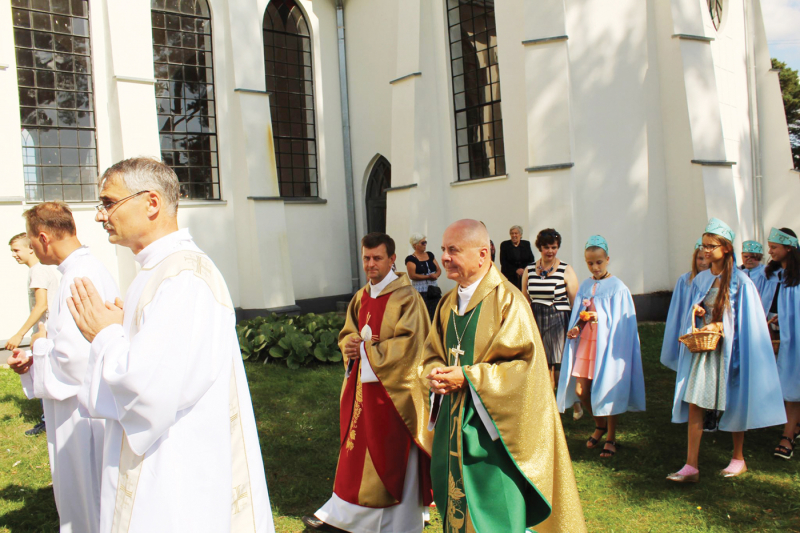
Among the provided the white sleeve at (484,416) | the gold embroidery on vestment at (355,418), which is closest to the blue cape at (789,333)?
the white sleeve at (484,416)

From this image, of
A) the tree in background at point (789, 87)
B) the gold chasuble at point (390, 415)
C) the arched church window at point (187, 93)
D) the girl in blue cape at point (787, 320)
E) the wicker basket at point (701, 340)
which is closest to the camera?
the gold chasuble at point (390, 415)

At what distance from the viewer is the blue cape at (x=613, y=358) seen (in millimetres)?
5629

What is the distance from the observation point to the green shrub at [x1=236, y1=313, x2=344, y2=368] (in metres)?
9.74

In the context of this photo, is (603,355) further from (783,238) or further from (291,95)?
(291,95)

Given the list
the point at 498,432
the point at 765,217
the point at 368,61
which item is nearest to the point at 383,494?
the point at 498,432

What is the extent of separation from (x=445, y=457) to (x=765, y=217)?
15239 millimetres

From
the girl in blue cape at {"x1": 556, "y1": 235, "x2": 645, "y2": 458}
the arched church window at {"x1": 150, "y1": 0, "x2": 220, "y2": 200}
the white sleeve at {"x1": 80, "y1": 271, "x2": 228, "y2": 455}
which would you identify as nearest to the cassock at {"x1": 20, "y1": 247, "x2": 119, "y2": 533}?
the white sleeve at {"x1": 80, "y1": 271, "x2": 228, "y2": 455}

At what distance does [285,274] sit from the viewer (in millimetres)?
14000

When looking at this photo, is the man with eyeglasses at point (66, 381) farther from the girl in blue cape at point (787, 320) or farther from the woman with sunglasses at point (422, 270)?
the woman with sunglasses at point (422, 270)

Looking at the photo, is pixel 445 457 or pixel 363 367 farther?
pixel 363 367

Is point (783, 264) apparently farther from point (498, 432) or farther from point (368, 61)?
point (368, 61)

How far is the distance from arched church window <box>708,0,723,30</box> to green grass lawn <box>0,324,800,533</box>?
35.0ft

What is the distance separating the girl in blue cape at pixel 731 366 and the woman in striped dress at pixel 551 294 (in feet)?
5.98

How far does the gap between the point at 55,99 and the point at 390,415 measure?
11363 mm
